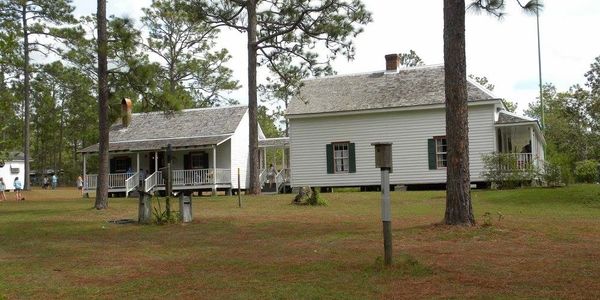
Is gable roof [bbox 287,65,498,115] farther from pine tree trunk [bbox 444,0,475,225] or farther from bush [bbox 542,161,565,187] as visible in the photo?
pine tree trunk [bbox 444,0,475,225]

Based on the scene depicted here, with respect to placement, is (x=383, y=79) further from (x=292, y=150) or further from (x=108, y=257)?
(x=108, y=257)

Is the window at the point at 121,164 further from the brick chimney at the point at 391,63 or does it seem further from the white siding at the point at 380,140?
A: the brick chimney at the point at 391,63

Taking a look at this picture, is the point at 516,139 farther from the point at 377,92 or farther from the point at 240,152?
the point at 240,152

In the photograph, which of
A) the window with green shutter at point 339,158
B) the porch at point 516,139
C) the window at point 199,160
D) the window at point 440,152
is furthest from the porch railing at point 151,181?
the porch at point 516,139

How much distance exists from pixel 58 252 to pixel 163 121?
89.4 feet

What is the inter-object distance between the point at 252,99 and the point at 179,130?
9264mm

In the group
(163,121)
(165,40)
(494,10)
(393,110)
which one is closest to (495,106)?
(393,110)

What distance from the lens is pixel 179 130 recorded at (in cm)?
3491

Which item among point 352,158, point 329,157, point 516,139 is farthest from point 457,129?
point 516,139

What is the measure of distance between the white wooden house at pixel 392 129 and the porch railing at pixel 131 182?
27.9 ft

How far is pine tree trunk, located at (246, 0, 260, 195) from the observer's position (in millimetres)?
26750

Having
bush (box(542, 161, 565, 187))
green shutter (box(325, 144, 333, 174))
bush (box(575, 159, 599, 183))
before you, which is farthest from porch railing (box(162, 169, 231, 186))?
bush (box(575, 159, 599, 183))

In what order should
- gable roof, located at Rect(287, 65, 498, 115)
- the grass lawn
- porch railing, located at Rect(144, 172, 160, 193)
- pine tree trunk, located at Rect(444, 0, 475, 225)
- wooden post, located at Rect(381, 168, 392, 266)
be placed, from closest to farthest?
the grass lawn → wooden post, located at Rect(381, 168, 392, 266) → pine tree trunk, located at Rect(444, 0, 475, 225) → gable roof, located at Rect(287, 65, 498, 115) → porch railing, located at Rect(144, 172, 160, 193)

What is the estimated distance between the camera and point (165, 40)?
144 ft
